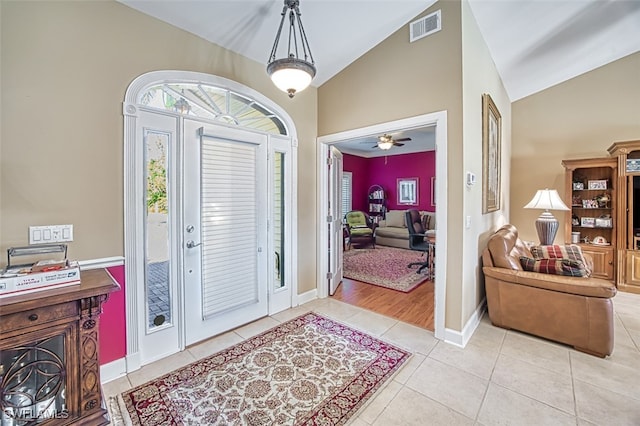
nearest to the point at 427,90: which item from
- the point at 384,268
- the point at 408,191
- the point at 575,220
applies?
the point at 384,268

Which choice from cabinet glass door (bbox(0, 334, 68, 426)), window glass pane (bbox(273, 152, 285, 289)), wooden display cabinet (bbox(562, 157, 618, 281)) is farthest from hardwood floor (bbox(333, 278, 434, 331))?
cabinet glass door (bbox(0, 334, 68, 426))

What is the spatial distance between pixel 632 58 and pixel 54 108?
22.8 feet

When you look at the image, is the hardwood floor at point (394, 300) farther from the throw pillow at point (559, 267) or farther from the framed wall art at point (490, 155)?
the framed wall art at point (490, 155)

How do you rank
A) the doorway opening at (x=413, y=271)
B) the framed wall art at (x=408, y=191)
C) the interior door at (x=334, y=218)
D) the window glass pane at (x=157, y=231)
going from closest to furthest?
the window glass pane at (x=157, y=231) → the doorway opening at (x=413, y=271) → the interior door at (x=334, y=218) → the framed wall art at (x=408, y=191)

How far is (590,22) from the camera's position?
3209 mm

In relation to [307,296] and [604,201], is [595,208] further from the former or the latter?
[307,296]

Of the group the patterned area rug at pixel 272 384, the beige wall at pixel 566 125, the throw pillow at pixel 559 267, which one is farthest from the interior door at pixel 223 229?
the beige wall at pixel 566 125

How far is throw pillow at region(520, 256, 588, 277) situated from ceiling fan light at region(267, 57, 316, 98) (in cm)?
276

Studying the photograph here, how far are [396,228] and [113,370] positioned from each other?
21.9ft

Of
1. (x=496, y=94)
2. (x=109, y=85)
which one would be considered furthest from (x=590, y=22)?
(x=109, y=85)

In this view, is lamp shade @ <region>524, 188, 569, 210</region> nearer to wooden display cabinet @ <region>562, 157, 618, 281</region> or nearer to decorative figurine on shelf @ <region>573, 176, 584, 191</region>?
wooden display cabinet @ <region>562, 157, 618, 281</region>

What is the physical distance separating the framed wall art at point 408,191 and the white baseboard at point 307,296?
18.2 feet

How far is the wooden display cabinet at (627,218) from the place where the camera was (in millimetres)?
3869

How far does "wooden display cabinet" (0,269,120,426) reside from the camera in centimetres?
141
